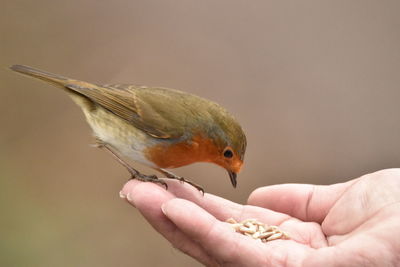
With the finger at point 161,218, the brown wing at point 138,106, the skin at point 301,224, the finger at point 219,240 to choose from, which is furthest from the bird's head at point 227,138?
the finger at point 219,240

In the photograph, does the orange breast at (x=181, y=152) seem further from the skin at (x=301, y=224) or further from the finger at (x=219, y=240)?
the finger at (x=219, y=240)

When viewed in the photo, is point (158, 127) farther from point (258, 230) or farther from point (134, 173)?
point (258, 230)

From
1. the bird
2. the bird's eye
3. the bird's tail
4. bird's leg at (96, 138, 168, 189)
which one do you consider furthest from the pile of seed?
the bird's tail

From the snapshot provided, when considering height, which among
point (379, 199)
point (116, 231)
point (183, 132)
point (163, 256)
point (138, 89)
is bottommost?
point (163, 256)

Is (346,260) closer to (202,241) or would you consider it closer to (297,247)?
(297,247)

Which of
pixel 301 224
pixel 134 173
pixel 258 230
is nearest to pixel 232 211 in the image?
pixel 258 230

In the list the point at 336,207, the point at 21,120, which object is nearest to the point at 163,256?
the point at 21,120

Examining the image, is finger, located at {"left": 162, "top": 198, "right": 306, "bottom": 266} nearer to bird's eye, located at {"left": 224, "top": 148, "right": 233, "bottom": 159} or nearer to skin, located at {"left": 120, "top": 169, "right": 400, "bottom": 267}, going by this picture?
skin, located at {"left": 120, "top": 169, "right": 400, "bottom": 267}
